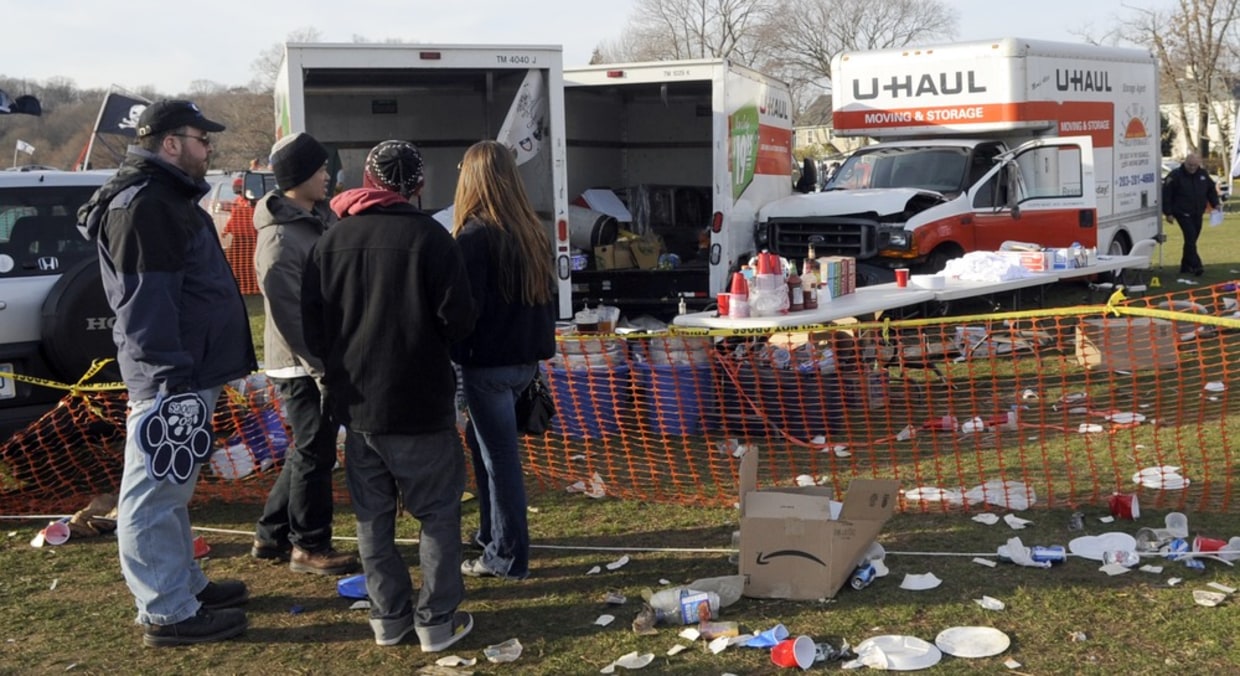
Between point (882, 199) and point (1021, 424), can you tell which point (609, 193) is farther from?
point (1021, 424)

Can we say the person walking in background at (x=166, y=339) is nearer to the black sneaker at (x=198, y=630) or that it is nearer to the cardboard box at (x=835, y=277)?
the black sneaker at (x=198, y=630)

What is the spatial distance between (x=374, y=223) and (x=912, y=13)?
260 ft

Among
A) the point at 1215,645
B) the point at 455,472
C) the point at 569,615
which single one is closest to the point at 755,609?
the point at 569,615

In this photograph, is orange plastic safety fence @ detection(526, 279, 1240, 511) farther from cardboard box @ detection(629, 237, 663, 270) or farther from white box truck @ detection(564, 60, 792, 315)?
cardboard box @ detection(629, 237, 663, 270)

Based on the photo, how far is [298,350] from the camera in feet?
15.8

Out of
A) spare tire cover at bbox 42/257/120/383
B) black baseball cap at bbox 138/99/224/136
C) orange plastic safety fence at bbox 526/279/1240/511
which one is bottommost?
orange plastic safety fence at bbox 526/279/1240/511

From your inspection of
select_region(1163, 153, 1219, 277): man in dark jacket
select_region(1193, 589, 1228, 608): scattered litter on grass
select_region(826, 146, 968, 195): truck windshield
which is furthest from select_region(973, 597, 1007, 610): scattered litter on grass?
select_region(1163, 153, 1219, 277): man in dark jacket

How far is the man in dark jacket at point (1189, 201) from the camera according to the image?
16828 millimetres

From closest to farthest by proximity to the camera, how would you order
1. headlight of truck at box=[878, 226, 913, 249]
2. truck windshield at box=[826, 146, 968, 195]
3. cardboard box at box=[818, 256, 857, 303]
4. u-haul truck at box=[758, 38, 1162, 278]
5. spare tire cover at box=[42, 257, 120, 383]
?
spare tire cover at box=[42, 257, 120, 383], cardboard box at box=[818, 256, 857, 303], headlight of truck at box=[878, 226, 913, 249], u-haul truck at box=[758, 38, 1162, 278], truck windshield at box=[826, 146, 968, 195]

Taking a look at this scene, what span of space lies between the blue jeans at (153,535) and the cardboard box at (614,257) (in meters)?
6.79

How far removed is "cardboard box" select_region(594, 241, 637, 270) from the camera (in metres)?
11.0

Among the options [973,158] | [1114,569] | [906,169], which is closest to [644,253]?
[906,169]

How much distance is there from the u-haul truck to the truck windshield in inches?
0.7

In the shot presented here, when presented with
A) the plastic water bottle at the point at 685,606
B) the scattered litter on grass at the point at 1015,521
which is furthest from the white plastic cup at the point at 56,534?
the scattered litter on grass at the point at 1015,521
